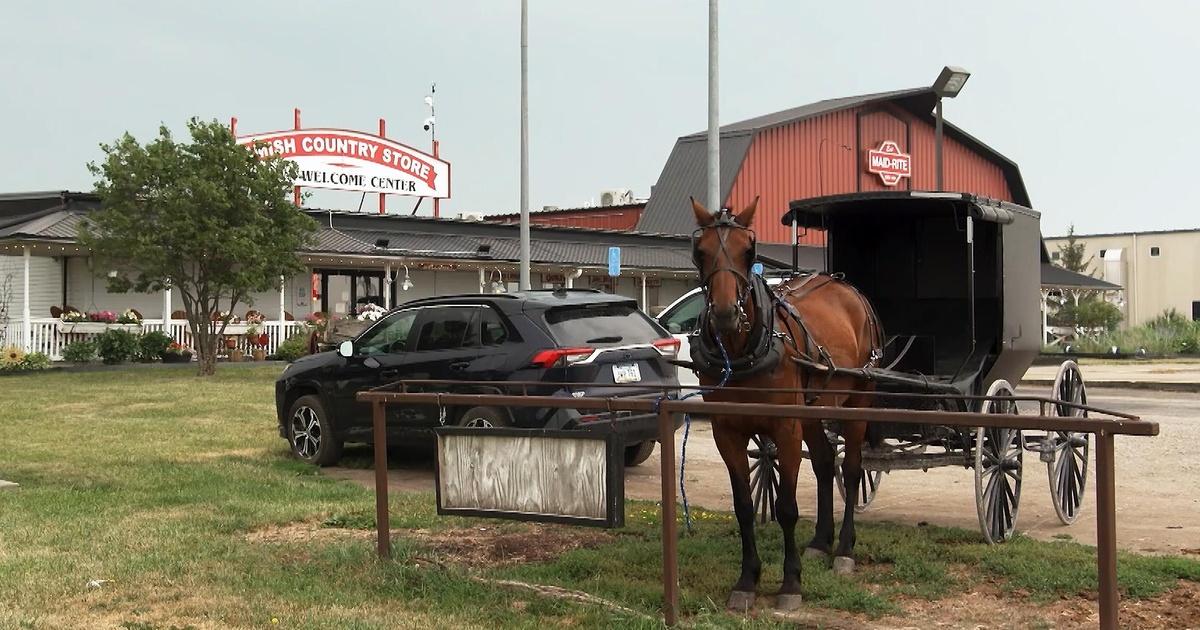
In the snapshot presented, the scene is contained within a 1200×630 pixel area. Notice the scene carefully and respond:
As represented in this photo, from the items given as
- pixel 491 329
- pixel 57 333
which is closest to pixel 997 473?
pixel 491 329

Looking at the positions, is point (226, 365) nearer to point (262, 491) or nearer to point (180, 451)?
point (180, 451)

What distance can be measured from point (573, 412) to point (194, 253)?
1690 cm

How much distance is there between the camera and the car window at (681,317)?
17.4 m

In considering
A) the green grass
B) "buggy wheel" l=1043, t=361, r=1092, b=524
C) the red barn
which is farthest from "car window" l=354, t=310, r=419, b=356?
the red barn

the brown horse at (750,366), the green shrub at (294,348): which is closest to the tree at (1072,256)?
the green shrub at (294,348)

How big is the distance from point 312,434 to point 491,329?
268 centimetres

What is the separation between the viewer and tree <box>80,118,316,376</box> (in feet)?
83.2

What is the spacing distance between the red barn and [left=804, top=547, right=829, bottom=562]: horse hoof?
3695 cm

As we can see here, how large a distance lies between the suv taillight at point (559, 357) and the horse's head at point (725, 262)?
475 centimetres

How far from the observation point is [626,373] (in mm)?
11477

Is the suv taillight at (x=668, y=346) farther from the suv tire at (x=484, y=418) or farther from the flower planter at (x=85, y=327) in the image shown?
the flower planter at (x=85, y=327)

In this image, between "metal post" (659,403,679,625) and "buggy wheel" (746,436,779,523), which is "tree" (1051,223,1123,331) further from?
"metal post" (659,403,679,625)

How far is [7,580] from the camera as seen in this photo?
709 cm

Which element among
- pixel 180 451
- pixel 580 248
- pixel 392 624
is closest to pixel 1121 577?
pixel 392 624
